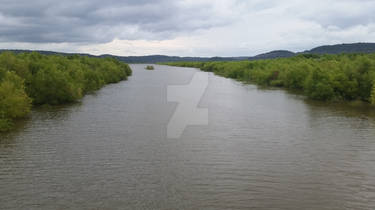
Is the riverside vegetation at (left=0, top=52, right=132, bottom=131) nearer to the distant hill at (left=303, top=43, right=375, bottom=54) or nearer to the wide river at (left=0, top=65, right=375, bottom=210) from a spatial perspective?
the wide river at (left=0, top=65, right=375, bottom=210)

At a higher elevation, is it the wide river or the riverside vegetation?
the riverside vegetation

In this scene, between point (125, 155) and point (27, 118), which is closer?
point (125, 155)

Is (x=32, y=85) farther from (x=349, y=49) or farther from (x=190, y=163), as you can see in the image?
(x=349, y=49)

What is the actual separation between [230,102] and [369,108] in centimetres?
1654

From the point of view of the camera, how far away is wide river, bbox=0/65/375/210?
16.2 metres

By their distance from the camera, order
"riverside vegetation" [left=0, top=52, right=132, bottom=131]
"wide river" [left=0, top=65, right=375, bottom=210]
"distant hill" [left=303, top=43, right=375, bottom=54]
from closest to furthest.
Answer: "wide river" [left=0, top=65, right=375, bottom=210], "riverside vegetation" [left=0, top=52, right=132, bottom=131], "distant hill" [left=303, top=43, right=375, bottom=54]

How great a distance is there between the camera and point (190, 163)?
69.5 ft

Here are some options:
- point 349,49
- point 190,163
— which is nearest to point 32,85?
point 190,163

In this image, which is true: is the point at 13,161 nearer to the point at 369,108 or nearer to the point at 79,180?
the point at 79,180

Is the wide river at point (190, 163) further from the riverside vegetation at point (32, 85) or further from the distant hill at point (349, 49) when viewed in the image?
the distant hill at point (349, 49)

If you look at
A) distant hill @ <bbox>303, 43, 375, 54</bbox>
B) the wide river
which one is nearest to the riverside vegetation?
the wide river

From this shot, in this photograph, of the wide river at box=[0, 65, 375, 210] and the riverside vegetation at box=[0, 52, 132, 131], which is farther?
the riverside vegetation at box=[0, 52, 132, 131]

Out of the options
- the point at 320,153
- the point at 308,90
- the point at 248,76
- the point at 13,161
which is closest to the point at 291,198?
the point at 320,153

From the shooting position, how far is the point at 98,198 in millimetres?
16219
